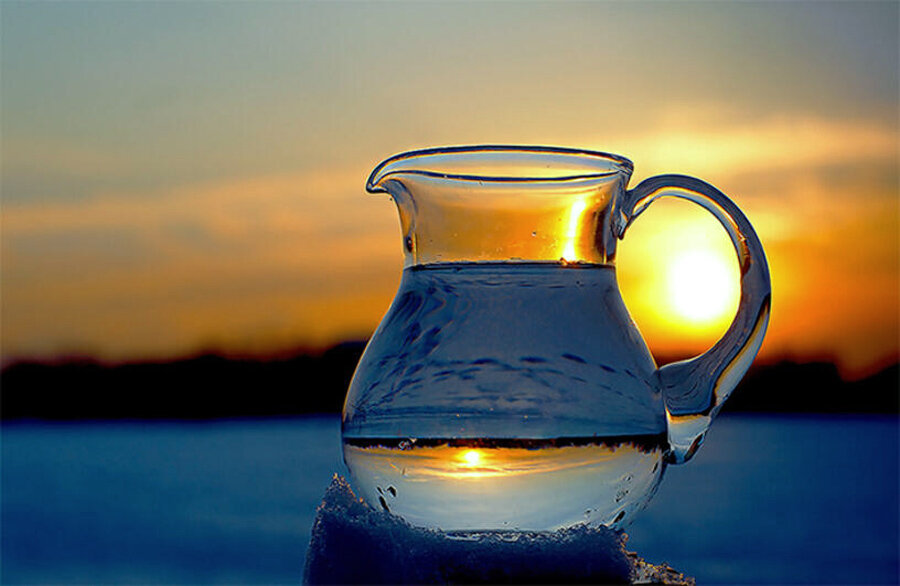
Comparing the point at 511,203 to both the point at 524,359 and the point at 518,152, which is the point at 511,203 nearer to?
the point at 518,152

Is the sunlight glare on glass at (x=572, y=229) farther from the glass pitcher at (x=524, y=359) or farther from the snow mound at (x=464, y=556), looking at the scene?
the snow mound at (x=464, y=556)

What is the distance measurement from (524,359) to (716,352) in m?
0.26

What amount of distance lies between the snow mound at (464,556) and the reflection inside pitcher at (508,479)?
0.07 feet

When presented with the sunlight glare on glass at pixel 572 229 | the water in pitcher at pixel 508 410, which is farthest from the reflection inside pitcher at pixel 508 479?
the sunlight glare on glass at pixel 572 229

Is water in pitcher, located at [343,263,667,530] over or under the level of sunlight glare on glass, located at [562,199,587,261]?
under

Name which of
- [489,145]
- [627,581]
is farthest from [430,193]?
[627,581]

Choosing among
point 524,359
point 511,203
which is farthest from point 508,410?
point 511,203

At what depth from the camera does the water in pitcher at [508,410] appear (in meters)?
0.96

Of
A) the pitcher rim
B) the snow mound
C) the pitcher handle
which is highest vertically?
the pitcher rim

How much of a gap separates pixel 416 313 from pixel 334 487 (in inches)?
8.0

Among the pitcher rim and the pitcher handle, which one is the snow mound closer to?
the pitcher handle

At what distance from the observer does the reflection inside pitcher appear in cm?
96

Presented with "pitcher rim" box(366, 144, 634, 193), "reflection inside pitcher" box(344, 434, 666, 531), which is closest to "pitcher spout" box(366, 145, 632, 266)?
"pitcher rim" box(366, 144, 634, 193)

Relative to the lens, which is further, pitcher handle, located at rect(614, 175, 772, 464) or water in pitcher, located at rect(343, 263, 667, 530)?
pitcher handle, located at rect(614, 175, 772, 464)
